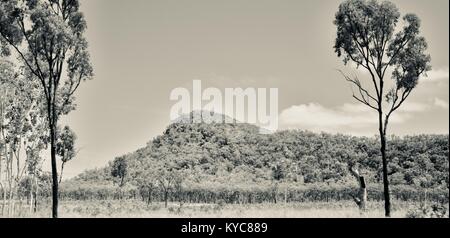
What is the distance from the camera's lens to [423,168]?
113750mm

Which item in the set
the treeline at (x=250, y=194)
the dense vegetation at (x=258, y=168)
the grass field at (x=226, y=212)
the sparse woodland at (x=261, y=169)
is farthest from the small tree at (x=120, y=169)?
the grass field at (x=226, y=212)

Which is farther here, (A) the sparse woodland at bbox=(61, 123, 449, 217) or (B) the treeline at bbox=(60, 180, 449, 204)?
(A) the sparse woodland at bbox=(61, 123, 449, 217)

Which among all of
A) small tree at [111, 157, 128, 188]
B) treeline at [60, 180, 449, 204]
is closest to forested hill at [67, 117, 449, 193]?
small tree at [111, 157, 128, 188]

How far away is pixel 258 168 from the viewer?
15088 centimetres

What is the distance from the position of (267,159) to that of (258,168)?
6.62 meters

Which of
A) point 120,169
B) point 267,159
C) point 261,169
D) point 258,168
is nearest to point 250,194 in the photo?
point 261,169

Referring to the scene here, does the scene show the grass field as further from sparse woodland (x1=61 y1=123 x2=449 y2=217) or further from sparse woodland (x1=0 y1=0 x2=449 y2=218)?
sparse woodland (x1=61 y1=123 x2=449 y2=217)

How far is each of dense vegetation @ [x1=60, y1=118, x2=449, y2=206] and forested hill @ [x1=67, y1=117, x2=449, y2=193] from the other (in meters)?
0.27

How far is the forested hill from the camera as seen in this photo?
4562 inches

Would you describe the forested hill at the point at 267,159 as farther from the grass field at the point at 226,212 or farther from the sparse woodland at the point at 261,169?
the grass field at the point at 226,212

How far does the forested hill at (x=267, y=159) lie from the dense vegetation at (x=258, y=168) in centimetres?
27

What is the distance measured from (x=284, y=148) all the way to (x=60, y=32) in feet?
457
